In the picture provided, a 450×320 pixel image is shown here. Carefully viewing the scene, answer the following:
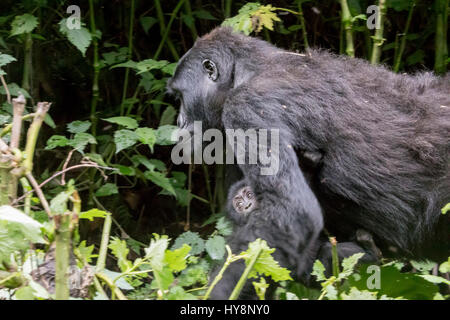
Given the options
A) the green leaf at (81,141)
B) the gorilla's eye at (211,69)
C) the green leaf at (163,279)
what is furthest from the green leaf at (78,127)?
the green leaf at (163,279)

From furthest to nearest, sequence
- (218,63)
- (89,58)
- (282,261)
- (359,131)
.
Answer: (89,58) → (218,63) → (359,131) → (282,261)

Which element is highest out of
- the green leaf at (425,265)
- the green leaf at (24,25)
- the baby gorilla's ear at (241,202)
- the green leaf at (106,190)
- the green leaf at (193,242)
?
the green leaf at (24,25)

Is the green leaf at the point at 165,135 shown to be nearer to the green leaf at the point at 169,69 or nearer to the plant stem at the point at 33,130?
the green leaf at the point at 169,69

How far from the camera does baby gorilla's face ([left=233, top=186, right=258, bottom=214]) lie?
11.3 feet

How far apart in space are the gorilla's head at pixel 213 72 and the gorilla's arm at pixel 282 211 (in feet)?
2.25

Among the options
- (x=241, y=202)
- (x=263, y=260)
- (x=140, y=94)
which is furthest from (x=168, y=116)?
(x=263, y=260)

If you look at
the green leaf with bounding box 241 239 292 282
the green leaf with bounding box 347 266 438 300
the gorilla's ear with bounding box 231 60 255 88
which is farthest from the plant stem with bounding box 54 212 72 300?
the gorilla's ear with bounding box 231 60 255 88

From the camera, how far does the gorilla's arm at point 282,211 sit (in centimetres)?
311

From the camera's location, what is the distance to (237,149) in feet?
10.8

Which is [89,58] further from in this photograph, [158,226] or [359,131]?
[359,131]

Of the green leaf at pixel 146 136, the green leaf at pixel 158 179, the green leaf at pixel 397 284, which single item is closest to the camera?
the green leaf at pixel 397 284
